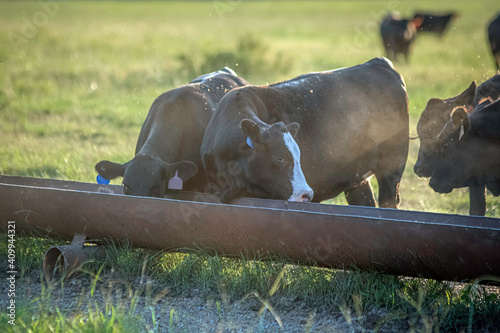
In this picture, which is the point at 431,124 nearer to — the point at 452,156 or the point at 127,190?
the point at 452,156

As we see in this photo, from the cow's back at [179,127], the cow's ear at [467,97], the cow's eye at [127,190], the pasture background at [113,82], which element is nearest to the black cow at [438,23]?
the pasture background at [113,82]

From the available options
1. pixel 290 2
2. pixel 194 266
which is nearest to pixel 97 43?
pixel 194 266

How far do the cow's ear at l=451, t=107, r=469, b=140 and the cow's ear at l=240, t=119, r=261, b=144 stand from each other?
195 centimetres

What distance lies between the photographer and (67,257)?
15.7 ft

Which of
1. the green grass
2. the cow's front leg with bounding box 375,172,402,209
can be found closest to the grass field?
the green grass

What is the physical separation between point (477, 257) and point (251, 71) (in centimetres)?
1429

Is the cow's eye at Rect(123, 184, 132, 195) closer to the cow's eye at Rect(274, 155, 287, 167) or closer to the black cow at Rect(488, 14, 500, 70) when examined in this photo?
the cow's eye at Rect(274, 155, 287, 167)

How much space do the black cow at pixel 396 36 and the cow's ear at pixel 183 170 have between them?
63.9 ft

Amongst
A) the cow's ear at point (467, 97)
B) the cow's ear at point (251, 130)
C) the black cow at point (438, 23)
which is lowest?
the black cow at point (438, 23)

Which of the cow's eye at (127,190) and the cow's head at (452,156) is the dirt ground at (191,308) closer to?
the cow's eye at (127,190)

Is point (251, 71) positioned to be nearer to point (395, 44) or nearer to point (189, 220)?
point (395, 44)

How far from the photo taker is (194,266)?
490 centimetres

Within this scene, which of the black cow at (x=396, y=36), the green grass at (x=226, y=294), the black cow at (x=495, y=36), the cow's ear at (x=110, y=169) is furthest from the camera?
the black cow at (x=396, y=36)

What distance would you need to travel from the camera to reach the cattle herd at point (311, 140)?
5.64 metres
